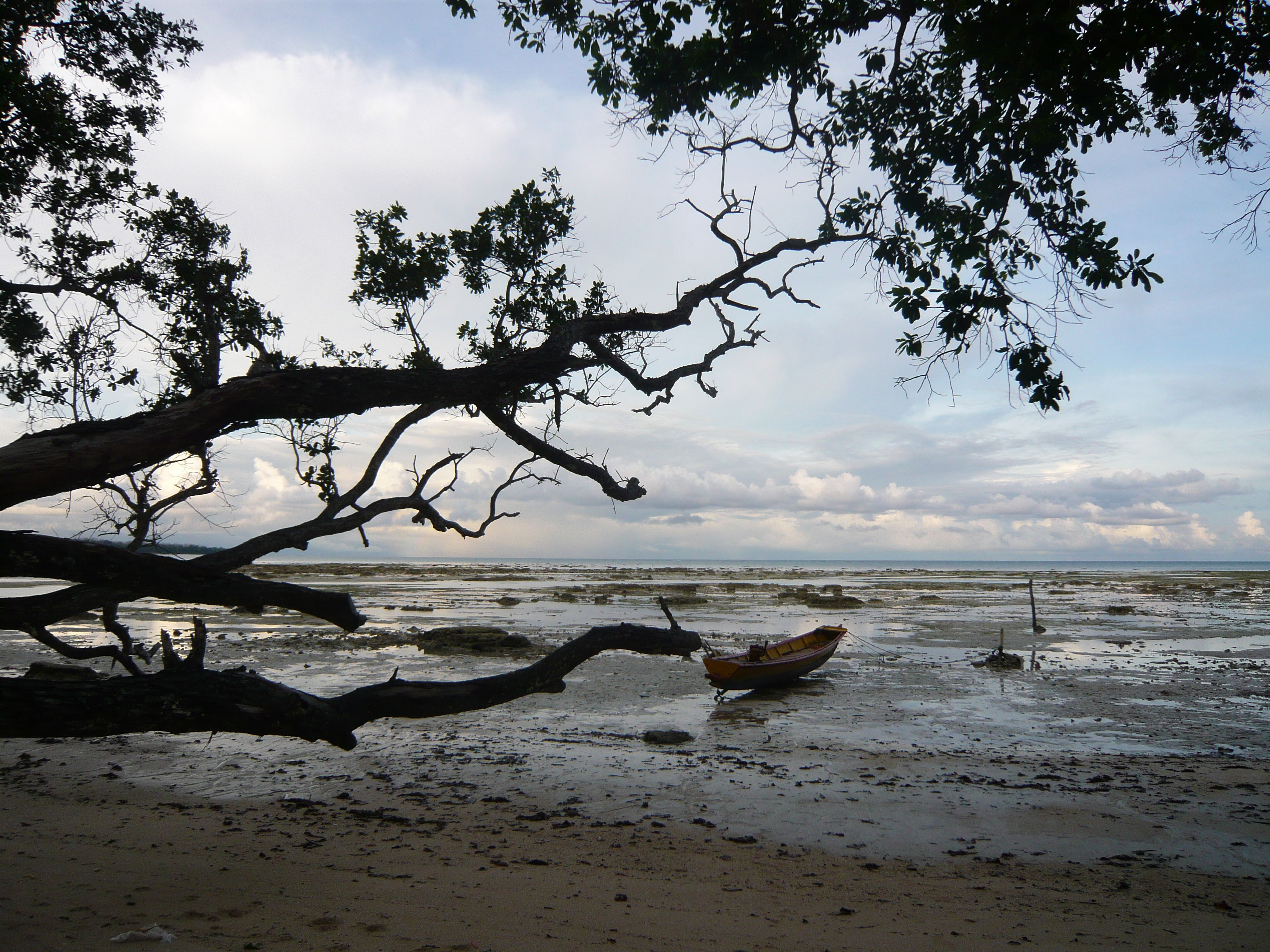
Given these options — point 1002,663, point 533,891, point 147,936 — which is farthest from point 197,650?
point 1002,663

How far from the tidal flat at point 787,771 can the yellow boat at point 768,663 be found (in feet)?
1.61

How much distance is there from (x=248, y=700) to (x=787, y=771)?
291 inches

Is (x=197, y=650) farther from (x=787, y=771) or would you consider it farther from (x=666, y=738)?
(x=666, y=738)

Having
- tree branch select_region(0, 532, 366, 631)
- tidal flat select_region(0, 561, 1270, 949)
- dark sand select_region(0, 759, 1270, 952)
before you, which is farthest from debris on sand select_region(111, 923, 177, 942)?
tree branch select_region(0, 532, 366, 631)

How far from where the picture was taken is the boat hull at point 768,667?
14781mm

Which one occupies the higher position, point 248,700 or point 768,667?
point 248,700

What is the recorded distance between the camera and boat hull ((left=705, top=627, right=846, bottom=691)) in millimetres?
14781

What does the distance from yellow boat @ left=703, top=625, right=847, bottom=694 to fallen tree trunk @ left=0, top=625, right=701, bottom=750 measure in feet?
26.5

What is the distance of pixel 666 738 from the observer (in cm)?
1143

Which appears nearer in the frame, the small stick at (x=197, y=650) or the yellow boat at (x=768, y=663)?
the small stick at (x=197, y=650)

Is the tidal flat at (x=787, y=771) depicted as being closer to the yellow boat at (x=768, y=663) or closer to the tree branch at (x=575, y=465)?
the yellow boat at (x=768, y=663)

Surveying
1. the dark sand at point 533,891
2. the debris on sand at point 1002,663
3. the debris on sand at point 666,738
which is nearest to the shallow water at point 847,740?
the debris on sand at point 666,738

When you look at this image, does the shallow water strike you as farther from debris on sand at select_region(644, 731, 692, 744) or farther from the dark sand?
the dark sand

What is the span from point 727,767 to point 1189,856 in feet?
16.4
